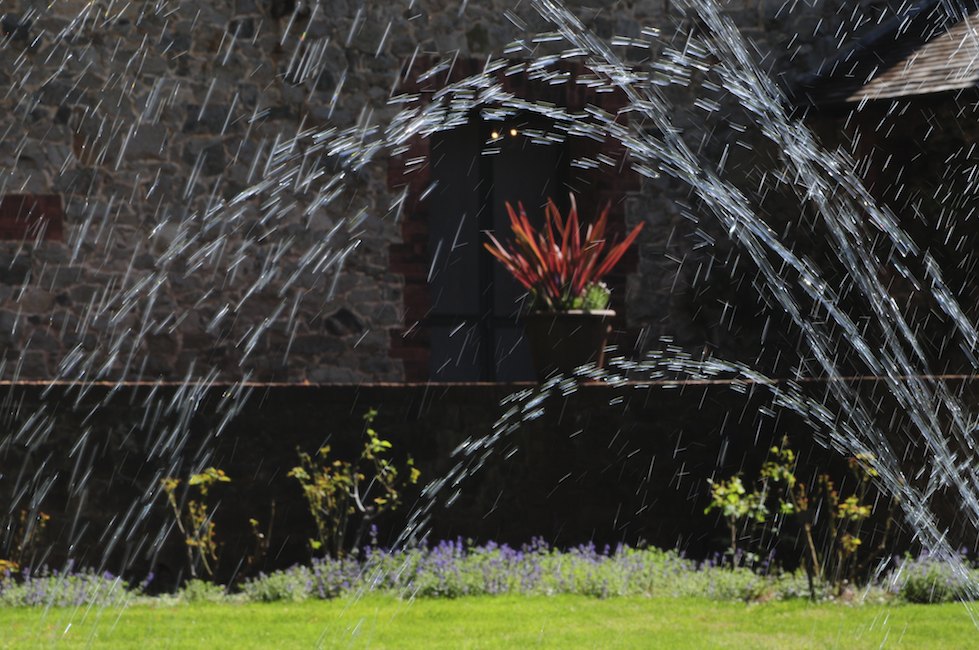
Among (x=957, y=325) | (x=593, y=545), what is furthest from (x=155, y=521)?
(x=957, y=325)

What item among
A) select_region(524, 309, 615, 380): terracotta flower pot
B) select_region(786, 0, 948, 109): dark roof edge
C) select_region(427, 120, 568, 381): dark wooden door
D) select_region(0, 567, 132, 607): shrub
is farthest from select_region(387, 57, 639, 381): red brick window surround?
select_region(0, 567, 132, 607): shrub

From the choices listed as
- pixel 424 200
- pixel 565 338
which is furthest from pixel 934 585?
pixel 424 200

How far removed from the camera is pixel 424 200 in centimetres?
1082

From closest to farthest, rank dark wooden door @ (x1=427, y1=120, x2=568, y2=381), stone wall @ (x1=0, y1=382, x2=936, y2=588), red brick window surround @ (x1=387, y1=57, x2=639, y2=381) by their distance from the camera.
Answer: stone wall @ (x1=0, y1=382, x2=936, y2=588)
red brick window surround @ (x1=387, y1=57, x2=639, y2=381)
dark wooden door @ (x1=427, y1=120, x2=568, y2=381)

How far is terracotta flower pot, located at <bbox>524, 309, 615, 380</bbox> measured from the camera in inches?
336

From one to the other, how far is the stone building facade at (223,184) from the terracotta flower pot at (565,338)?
229 centimetres

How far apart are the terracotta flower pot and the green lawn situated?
2.23m

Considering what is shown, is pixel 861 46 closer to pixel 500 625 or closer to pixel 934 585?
pixel 934 585

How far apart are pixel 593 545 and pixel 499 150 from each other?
489 centimetres

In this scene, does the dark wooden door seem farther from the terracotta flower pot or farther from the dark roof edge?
the terracotta flower pot

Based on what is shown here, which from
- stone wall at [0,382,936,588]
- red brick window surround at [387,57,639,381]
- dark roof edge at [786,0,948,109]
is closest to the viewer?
stone wall at [0,382,936,588]

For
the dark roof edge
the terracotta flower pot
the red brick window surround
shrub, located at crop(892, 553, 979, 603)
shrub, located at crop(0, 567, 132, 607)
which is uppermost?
the dark roof edge

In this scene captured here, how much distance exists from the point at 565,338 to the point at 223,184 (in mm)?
3630

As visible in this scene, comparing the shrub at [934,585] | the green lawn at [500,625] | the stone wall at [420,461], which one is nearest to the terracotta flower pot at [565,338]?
the stone wall at [420,461]
